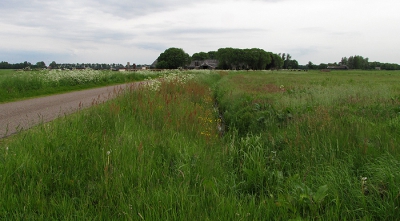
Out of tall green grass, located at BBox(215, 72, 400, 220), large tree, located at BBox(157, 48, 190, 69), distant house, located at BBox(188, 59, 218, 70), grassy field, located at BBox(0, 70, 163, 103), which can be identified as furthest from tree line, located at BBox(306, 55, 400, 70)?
tall green grass, located at BBox(215, 72, 400, 220)

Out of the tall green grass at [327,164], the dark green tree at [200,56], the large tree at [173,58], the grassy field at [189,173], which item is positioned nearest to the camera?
the grassy field at [189,173]

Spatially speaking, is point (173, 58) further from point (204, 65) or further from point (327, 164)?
point (327, 164)

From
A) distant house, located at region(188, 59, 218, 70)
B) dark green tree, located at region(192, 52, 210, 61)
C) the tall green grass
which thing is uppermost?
dark green tree, located at region(192, 52, 210, 61)

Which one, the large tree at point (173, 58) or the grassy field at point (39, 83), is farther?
the large tree at point (173, 58)

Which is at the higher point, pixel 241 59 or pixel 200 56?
pixel 200 56

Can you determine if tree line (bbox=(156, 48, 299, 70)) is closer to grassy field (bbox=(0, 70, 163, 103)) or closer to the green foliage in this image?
the green foliage

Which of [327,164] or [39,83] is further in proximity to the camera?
[39,83]

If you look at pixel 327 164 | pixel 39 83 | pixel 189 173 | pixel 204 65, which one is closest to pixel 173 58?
pixel 204 65

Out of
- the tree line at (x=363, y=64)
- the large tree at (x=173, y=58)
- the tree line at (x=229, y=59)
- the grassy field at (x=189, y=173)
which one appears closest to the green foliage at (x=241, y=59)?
the tree line at (x=229, y=59)

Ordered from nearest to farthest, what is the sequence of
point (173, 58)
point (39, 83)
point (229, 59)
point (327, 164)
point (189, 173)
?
point (189, 173)
point (327, 164)
point (39, 83)
point (173, 58)
point (229, 59)

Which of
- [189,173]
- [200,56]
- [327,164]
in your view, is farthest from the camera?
[200,56]

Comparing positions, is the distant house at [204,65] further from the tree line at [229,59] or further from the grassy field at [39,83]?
the grassy field at [39,83]

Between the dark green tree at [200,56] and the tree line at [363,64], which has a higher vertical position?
the dark green tree at [200,56]

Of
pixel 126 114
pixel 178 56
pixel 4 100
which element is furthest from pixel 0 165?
pixel 178 56
